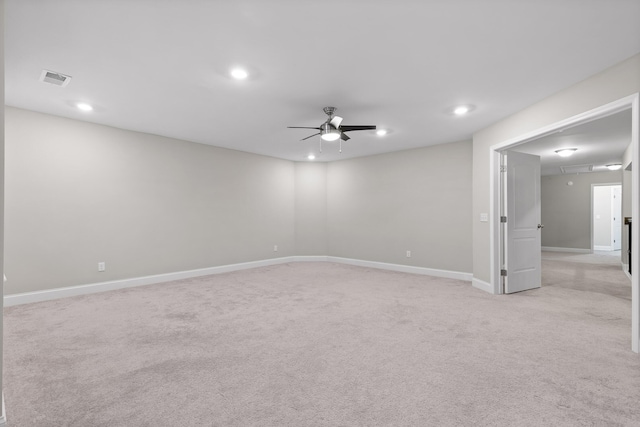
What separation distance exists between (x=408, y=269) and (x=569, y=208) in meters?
7.21

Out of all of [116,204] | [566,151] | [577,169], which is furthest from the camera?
[577,169]

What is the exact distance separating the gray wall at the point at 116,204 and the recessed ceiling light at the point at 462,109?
438 cm

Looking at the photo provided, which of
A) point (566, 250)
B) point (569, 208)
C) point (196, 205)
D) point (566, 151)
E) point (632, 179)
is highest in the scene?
point (566, 151)

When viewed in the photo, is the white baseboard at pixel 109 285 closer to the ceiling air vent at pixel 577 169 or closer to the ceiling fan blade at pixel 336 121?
the ceiling fan blade at pixel 336 121

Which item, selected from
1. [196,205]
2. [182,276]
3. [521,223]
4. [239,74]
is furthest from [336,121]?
[182,276]

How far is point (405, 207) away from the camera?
21.5 feet

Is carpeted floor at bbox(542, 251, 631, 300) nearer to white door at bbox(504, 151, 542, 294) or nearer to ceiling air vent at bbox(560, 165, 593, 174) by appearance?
white door at bbox(504, 151, 542, 294)

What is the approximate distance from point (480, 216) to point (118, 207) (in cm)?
583

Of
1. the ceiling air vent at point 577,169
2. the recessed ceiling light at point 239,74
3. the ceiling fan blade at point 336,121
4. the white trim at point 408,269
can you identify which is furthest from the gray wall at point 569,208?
the recessed ceiling light at point 239,74

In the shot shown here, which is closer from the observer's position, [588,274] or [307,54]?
[307,54]

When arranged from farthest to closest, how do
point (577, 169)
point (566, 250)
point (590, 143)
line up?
1. point (566, 250)
2. point (577, 169)
3. point (590, 143)

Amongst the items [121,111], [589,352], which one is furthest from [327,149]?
[589,352]

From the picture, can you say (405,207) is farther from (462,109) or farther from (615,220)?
(615,220)

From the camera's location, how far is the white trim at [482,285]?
463 cm
